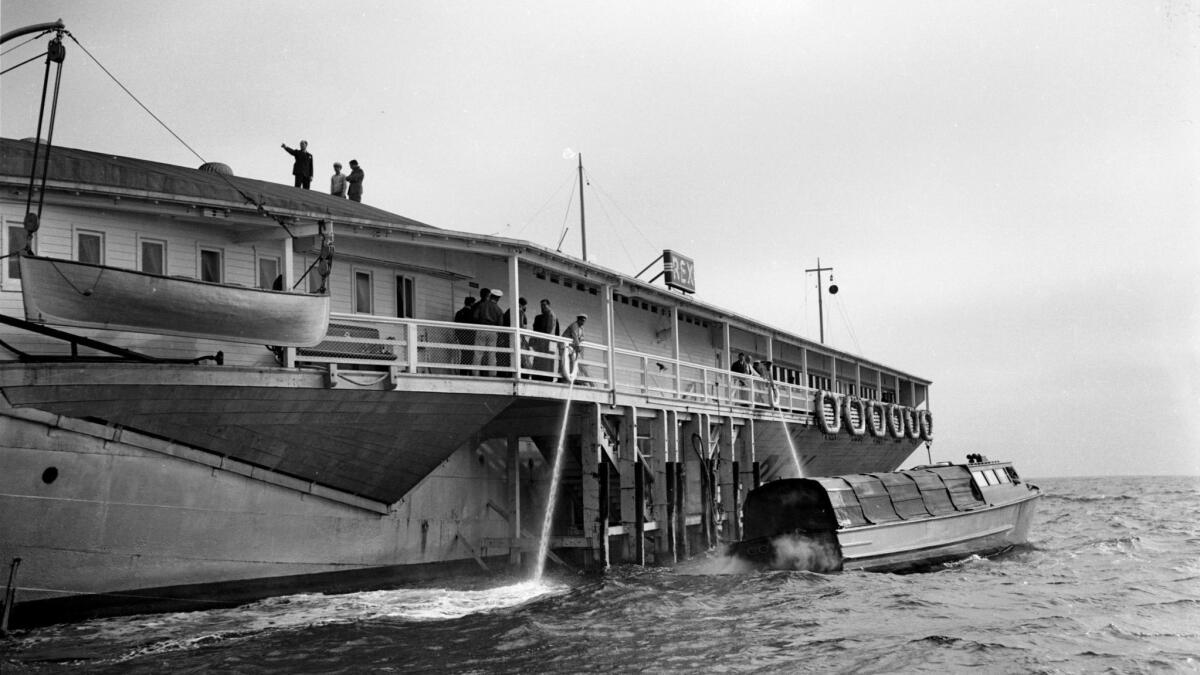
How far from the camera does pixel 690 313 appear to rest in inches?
1084

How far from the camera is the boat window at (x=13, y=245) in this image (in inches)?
524

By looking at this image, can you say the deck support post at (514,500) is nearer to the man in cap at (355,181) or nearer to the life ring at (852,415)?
the man in cap at (355,181)

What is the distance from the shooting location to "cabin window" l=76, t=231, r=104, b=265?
45.4 ft

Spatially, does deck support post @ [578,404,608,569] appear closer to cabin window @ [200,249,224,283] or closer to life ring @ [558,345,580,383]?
life ring @ [558,345,580,383]

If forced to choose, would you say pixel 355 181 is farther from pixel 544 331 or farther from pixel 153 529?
pixel 153 529

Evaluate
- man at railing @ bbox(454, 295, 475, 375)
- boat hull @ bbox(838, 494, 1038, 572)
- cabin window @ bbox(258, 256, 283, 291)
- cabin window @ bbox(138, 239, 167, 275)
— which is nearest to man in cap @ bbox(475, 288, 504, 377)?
man at railing @ bbox(454, 295, 475, 375)

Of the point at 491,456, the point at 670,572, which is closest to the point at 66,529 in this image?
the point at 491,456

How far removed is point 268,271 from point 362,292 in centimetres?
160

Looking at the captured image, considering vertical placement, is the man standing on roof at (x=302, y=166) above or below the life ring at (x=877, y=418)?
above

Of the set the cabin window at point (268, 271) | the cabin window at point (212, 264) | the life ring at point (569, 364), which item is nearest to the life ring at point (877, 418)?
the life ring at point (569, 364)

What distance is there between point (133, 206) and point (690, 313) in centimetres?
1621

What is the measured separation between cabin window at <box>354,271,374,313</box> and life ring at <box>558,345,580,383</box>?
335 cm

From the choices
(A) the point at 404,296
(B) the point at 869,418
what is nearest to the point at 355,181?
(A) the point at 404,296

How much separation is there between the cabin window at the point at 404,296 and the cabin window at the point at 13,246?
5.73 metres
